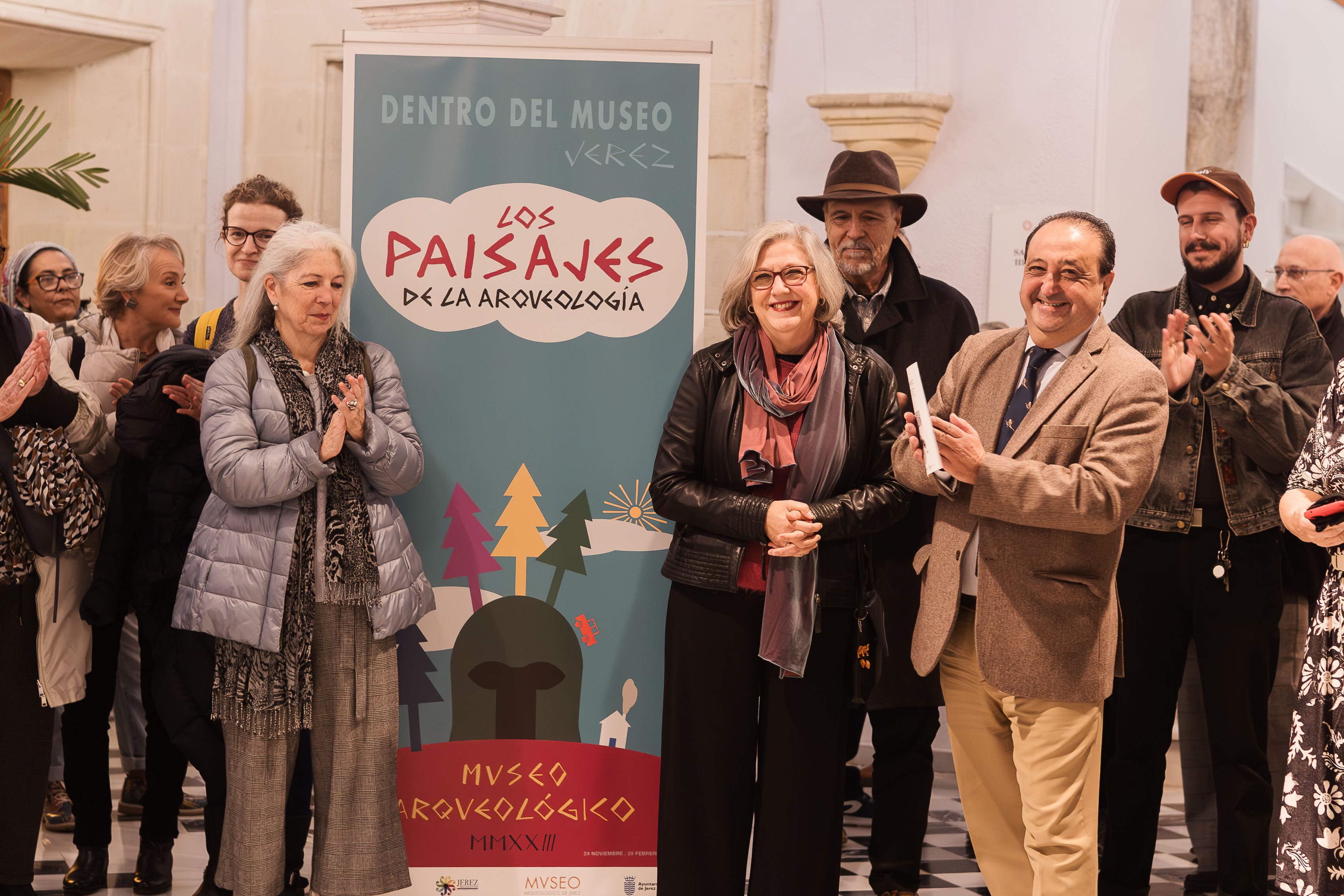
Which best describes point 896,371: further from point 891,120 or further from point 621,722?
point 891,120

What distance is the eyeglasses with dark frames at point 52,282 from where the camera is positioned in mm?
4469

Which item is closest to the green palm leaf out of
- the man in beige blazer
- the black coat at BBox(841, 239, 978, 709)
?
the black coat at BBox(841, 239, 978, 709)

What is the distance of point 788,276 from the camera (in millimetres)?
2916

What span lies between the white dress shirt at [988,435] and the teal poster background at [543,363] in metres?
0.83

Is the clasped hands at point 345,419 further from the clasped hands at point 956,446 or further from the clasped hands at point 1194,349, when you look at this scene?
the clasped hands at point 1194,349

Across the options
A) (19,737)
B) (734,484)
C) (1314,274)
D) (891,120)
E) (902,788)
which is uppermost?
(891,120)

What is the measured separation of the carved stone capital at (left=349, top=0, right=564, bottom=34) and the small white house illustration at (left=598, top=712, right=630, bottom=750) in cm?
299

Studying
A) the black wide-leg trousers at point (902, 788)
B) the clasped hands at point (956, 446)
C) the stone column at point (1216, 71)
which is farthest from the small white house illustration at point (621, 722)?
the stone column at point (1216, 71)

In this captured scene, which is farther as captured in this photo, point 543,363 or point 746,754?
point 543,363

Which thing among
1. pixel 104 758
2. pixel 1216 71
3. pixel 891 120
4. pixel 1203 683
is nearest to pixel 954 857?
pixel 1203 683

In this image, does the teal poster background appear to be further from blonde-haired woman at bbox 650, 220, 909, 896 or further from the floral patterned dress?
the floral patterned dress

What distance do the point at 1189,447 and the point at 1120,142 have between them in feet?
8.97

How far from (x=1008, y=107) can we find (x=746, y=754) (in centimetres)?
392

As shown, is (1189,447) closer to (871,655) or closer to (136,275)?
(871,655)
